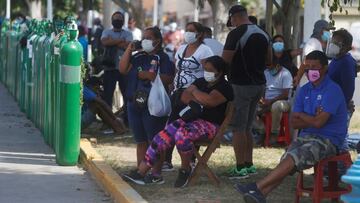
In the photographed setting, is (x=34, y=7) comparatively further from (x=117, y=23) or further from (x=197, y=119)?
(x=197, y=119)

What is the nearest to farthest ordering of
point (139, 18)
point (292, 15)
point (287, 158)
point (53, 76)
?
point (287, 158), point (53, 76), point (292, 15), point (139, 18)

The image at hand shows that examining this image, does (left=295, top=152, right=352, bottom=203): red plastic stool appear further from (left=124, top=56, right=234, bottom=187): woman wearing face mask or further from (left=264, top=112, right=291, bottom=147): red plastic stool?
(left=264, top=112, right=291, bottom=147): red plastic stool

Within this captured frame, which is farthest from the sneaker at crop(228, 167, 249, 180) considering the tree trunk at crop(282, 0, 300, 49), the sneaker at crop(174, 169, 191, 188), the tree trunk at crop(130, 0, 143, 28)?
the tree trunk at crop(130, 0, 143, 28)

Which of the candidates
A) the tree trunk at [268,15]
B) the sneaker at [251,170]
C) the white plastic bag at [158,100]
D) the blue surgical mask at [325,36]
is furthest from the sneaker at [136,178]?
the tree trunk at [268,15]

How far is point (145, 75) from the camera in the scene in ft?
30.9

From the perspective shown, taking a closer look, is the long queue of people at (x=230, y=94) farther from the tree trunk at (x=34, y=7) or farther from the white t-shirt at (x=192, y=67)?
the tree trunk at (x=34, y=7)

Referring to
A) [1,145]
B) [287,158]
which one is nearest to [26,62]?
[1,145]

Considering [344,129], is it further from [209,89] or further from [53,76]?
[53,76]

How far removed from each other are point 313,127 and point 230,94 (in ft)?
4.40

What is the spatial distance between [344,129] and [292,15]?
6.88 metres

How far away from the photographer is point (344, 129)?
771cm

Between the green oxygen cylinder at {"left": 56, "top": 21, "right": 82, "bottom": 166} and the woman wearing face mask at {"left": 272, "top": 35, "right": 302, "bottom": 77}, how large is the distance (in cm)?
297

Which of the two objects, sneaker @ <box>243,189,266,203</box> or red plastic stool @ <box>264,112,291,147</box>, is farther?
red plastic stool @ <box>264,112,291,147</box>

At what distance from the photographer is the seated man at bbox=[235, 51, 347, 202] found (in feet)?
24.6
